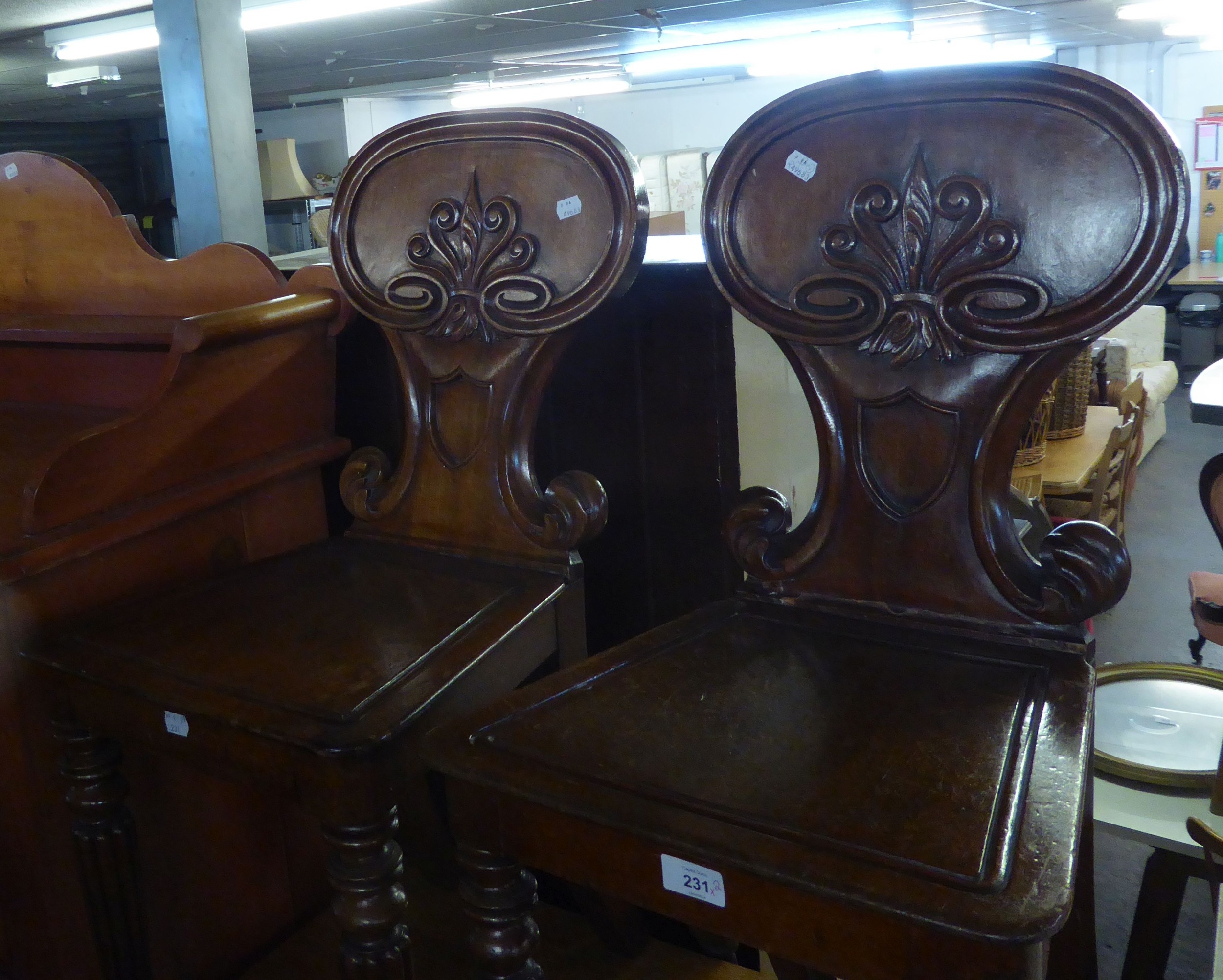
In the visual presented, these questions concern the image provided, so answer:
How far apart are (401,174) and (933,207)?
26.1 inches

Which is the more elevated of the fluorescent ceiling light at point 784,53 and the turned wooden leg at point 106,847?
the fluorescent ceiling light at point 784,53

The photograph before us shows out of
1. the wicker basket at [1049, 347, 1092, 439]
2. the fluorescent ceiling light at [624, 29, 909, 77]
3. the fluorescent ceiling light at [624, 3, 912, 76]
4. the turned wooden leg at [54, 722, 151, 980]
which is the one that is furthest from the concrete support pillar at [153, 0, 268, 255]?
the fluorescent ceiling light at [624, 29, 909, 77]

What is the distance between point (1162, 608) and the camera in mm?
3842

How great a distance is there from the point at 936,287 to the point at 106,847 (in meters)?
1.08

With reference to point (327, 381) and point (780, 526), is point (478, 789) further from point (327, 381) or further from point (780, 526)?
point (327, 381)

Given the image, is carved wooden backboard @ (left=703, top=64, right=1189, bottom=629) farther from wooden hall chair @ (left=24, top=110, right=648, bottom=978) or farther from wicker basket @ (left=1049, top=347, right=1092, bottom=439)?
wicker basket @ (left=1049, top=347, right=1092, bottom=439)

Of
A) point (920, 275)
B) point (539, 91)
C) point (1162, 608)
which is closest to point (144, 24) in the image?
point (1162, 608)

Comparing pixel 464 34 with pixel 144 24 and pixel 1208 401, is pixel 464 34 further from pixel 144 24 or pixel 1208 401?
pixel 1208 401

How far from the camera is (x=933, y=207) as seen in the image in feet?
3.40

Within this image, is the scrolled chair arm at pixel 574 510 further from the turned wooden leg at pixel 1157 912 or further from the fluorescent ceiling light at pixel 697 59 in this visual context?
the fluorescent ceiling light at pixel 697 59

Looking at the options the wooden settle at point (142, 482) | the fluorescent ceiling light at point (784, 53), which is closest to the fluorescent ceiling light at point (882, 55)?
the fluorescent ceiling light at point (784, 53)

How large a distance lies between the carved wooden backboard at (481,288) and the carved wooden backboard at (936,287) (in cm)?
16

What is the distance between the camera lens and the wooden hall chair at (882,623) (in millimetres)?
758

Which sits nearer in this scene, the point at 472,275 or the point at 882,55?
the point at 472,275
